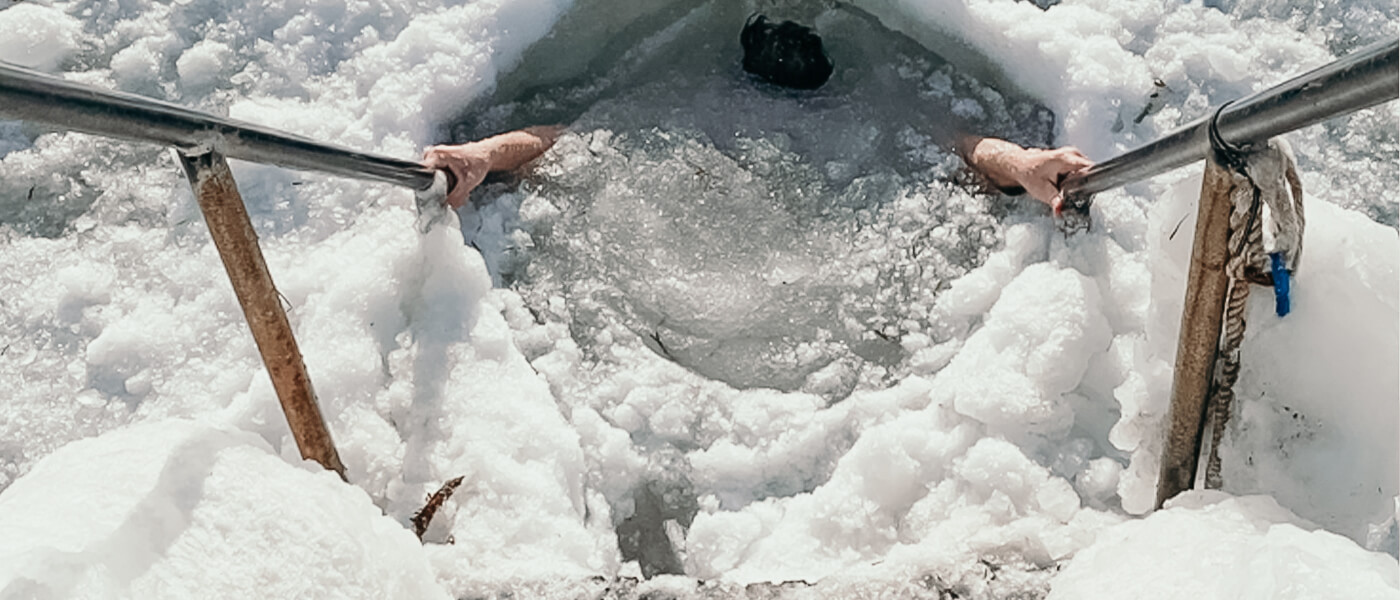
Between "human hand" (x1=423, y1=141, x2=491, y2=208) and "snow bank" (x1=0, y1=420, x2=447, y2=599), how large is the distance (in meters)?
1.37

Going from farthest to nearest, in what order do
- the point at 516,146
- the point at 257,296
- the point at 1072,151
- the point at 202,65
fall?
1. the point at 202,65
2. the point at 516,146
3. the point at 1072,151
4. the point at 257,296

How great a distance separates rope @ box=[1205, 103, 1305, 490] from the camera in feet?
5.34

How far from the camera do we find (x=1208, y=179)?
171 centimetres

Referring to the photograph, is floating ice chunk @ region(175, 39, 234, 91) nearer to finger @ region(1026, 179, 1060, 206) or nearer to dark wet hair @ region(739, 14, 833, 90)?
dark wet hair @ region(739, 14, 833, 90)

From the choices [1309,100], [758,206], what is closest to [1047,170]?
[758,206]

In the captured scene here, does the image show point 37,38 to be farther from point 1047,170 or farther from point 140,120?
point 1047,170

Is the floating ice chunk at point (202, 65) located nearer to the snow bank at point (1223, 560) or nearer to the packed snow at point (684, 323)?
the packed snow at point (684, 323)

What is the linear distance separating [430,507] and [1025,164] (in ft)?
7.11

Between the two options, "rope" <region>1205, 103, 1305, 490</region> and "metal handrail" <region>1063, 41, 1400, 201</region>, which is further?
"rope" <region>1205, 103, 1305, 490</region>

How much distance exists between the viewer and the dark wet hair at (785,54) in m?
3.67

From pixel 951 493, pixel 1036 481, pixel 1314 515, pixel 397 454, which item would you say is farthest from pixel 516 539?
pixel 1314 515

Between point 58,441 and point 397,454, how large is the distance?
1.00 meters

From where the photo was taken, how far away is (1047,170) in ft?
10.3

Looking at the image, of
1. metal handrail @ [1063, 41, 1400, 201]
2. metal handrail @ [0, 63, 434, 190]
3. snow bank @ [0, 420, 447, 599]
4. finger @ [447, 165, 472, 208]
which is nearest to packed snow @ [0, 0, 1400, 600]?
snow bank @ [0, 420, 447, 599]
